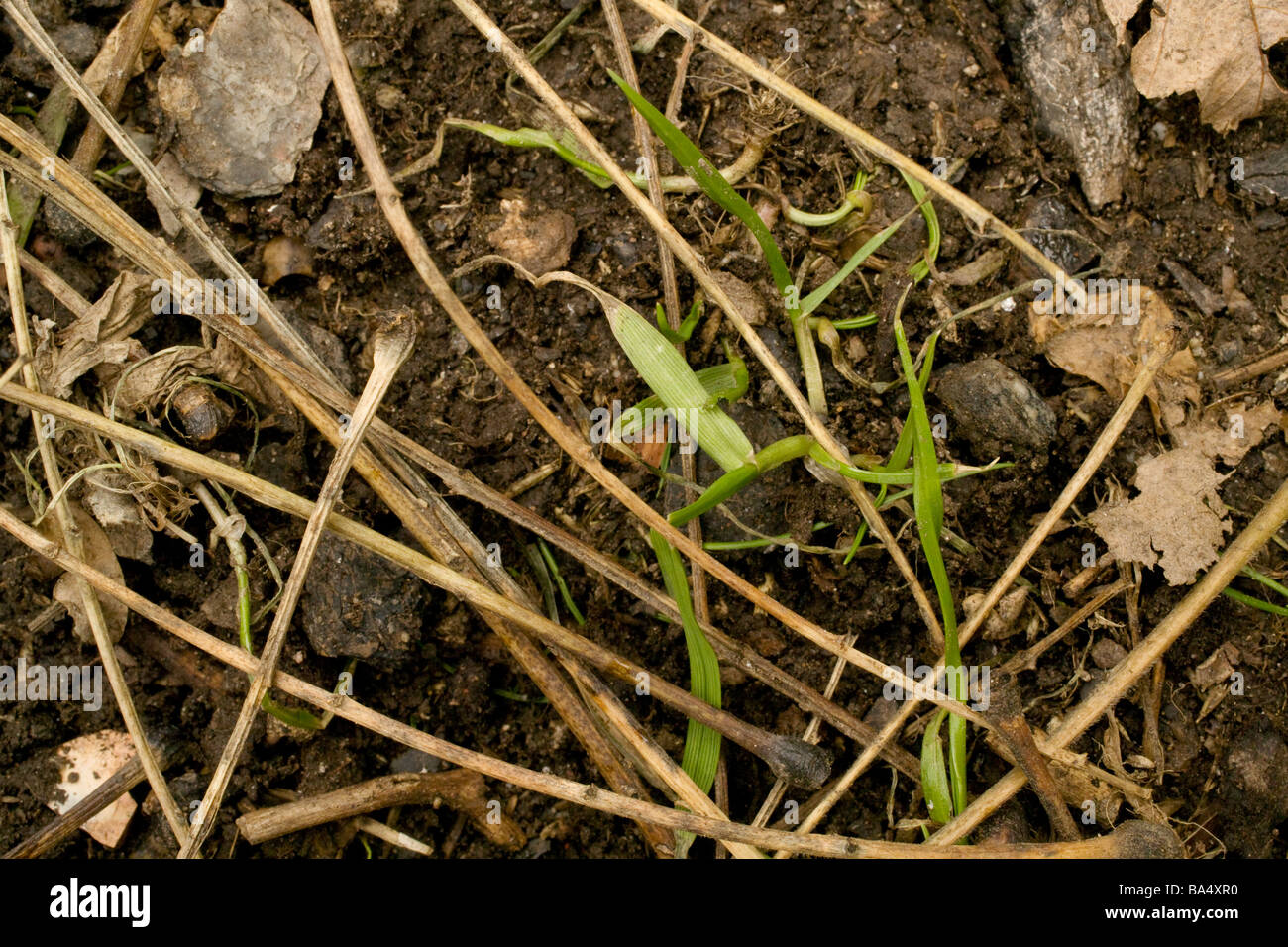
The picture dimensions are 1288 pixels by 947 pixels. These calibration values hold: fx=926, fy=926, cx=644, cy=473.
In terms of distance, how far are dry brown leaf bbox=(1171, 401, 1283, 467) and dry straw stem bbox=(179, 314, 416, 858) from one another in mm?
2098

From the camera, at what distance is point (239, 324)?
250 cm

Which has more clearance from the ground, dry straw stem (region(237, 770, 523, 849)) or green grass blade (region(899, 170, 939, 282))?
green grass blade (region(899, 170, 939, 282))

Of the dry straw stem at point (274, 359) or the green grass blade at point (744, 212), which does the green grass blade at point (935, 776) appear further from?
the green grass blade at point (744, 212)

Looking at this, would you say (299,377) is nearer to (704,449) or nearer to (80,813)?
(704,449)

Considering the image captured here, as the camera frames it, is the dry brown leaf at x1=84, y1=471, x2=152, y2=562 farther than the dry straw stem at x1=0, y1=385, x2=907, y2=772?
Yes

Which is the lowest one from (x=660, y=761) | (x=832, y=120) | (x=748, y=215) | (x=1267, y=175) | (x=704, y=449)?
(x=660, y=761)

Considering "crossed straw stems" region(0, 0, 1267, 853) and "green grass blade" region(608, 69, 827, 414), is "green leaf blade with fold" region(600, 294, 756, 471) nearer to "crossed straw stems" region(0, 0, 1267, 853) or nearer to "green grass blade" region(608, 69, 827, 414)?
"crossed straw stems" region(0, 0, 1267, 853)

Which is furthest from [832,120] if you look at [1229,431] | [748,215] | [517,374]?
[1229,431]

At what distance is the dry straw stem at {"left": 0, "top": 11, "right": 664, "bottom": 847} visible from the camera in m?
2.46

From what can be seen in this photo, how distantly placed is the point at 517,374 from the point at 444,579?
1.98 ft

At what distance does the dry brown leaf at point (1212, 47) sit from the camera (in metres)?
2.65

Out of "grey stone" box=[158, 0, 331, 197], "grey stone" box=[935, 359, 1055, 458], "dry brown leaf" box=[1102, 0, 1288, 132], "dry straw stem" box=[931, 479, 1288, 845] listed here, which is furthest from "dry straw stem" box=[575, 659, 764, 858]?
"dry brown leaf" box=[1102, 0, 1288, 132]

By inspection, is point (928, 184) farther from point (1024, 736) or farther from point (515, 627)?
point (515, 627)
